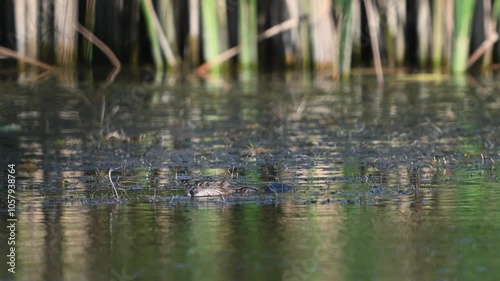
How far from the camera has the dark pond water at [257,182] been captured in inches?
191

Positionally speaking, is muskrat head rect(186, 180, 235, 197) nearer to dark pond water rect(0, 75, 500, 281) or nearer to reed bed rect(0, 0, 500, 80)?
dark pond water rect(0, 75, 500, 281)

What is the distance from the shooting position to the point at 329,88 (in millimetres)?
13133

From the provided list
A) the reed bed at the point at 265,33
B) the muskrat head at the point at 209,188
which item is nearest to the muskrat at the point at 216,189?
the muskrat head at the point at 209,188

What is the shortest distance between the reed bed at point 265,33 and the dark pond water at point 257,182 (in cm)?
94

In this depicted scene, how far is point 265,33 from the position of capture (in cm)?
1409

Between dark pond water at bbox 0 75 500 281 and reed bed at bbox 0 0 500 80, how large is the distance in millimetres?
937

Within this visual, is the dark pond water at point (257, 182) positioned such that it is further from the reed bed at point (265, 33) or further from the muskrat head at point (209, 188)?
the reed bed at point (265, 33)

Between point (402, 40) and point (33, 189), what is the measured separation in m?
9.28

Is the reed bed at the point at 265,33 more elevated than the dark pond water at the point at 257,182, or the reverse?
the reed bed at the point at 265,33

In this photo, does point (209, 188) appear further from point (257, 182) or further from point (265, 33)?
point (265, 33)

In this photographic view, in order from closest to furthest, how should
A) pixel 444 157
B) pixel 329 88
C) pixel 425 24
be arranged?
pixel 444 157, pixel 329 88, pixel 425 24

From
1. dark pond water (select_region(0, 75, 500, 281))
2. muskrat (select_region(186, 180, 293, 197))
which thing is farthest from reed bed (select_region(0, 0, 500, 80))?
muskrat (select_region(186, 180, 293, 197))

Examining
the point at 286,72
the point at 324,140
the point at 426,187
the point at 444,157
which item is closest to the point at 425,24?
the point at 286,72

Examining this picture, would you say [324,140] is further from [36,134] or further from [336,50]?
[336,50]
